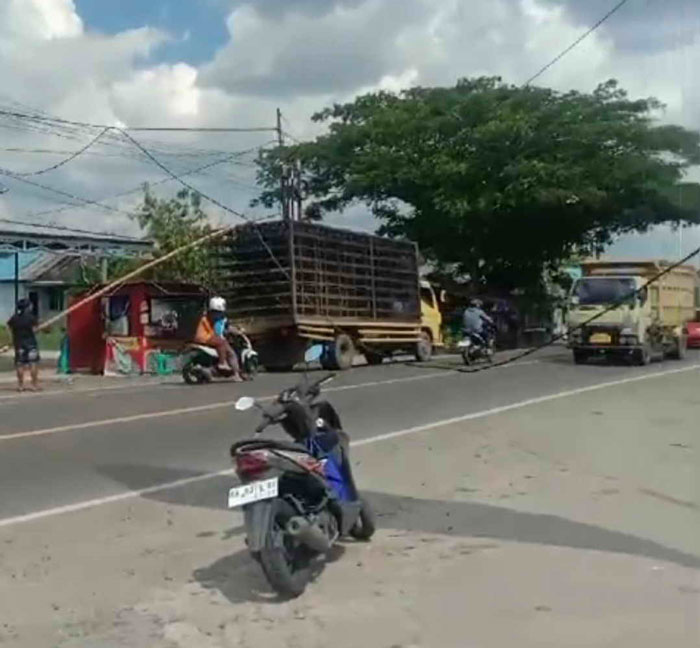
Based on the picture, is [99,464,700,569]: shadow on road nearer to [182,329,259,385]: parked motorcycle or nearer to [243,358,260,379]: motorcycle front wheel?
[182,329,259,385]: parked motorcycle

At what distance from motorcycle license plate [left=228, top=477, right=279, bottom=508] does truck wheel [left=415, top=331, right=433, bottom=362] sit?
77.4 feet

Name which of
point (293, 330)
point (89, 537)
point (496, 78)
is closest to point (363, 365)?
point (293, 330)

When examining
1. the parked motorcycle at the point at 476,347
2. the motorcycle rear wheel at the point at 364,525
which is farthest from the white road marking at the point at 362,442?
the parked motorcycle at the point at 476,347

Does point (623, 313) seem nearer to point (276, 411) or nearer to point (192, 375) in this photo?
point (192, 375)

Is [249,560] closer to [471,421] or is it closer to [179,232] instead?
[471,421]

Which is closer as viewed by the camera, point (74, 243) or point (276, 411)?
point (276, 411)

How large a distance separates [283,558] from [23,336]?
15.5 m

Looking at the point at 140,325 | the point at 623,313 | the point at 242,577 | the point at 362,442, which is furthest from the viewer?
the point at 623,313

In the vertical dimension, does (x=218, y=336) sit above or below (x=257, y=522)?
above

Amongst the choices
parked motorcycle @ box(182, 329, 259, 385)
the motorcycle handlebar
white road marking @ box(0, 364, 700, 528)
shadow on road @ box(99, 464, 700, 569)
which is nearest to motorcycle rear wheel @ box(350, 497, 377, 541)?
shadow on road @ box(99, 464, 700, 569)

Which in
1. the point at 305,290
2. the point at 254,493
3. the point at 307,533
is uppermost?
the point at 305,290

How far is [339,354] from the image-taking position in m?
26.0

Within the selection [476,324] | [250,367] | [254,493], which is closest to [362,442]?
[254,493]

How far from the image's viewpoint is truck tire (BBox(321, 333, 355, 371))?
25969 mm
